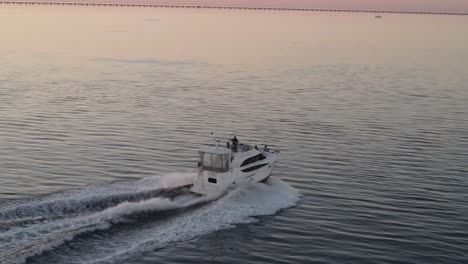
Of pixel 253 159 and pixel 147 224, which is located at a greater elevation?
pixel 253 159

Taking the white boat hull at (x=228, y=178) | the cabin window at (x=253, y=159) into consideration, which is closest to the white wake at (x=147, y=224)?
the white boat hull at (x=228, y=178)

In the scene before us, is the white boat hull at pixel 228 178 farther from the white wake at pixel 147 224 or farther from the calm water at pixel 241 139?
the calm water at pixel 241 139

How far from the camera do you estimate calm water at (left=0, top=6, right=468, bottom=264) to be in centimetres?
3866

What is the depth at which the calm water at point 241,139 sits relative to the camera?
38.7 metres

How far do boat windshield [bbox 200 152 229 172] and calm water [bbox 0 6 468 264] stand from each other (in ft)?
6.77

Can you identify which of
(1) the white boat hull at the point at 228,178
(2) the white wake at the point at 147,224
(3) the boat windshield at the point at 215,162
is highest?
(3) the boat windshield at the point at 215,162

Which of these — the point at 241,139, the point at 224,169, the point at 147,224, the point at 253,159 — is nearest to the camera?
the point at 147,224

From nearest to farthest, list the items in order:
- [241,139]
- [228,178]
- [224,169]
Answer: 1. [224,169]
2. [228,178]
3. [241,139]

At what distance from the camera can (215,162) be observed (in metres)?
48.1

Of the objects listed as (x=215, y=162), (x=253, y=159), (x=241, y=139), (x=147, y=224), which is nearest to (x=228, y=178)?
(x=215, y=162)

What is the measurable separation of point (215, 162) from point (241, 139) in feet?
69.9

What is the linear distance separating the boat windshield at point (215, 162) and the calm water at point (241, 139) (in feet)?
6.77

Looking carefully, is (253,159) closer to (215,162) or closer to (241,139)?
(215,162)

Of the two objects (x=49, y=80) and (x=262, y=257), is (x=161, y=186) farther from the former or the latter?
(x=49, y=80)
